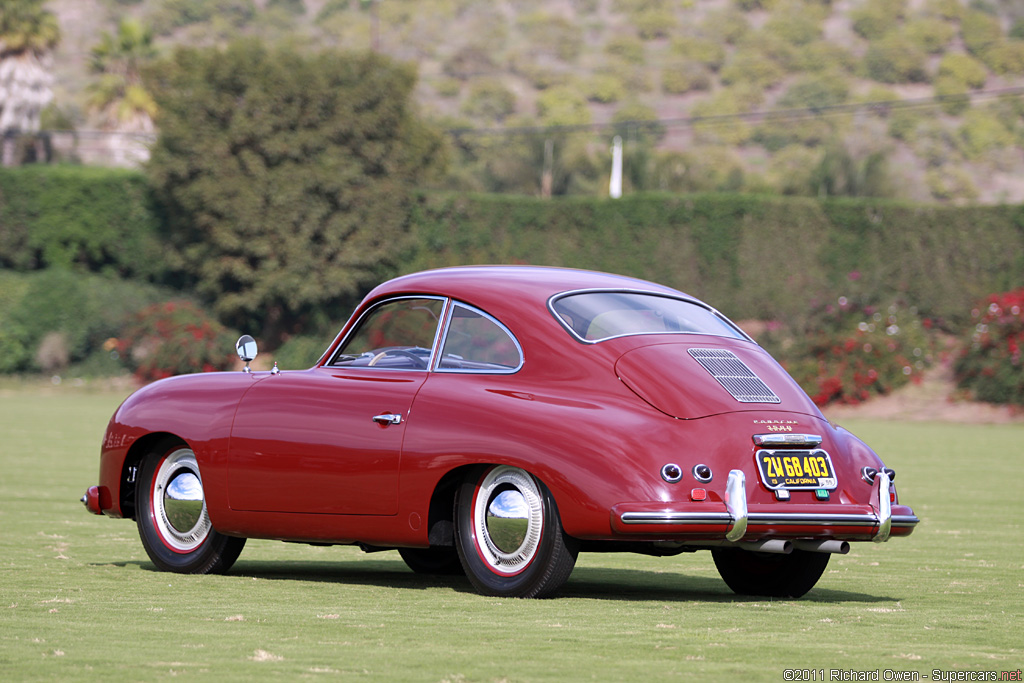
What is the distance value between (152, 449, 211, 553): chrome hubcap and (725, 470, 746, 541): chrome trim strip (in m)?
3.15

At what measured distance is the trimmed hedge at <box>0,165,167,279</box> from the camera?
4784cm

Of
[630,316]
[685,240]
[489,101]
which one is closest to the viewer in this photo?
[630,316]

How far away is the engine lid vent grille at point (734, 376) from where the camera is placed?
7105mm

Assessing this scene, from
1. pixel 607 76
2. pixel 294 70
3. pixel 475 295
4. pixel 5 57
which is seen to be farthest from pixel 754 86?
pixel 475 295

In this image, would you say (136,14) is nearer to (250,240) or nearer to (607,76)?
(607,76)

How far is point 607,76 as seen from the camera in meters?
126

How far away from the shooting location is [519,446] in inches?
271

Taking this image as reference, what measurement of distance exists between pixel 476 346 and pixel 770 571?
1954mm

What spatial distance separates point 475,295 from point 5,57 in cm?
5958

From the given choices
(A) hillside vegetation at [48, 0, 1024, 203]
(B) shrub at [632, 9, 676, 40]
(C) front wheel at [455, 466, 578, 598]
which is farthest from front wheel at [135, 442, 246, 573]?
(B) shrub at [632, 9, 676, 40]

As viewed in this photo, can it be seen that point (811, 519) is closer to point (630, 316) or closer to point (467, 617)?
point (630, 316)

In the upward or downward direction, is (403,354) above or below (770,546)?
above

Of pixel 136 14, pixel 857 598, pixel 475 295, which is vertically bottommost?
pixel 857 598

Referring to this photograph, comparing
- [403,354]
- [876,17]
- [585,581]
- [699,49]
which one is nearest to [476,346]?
[403,354]
